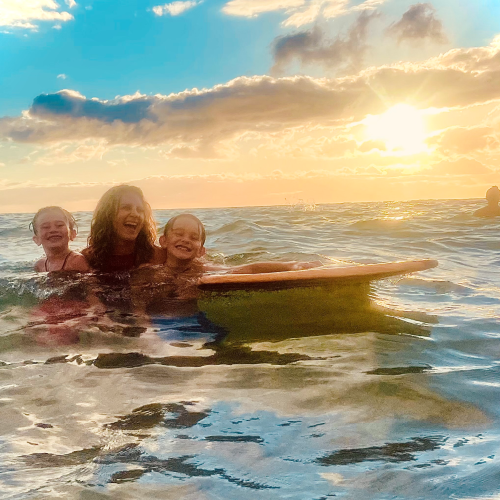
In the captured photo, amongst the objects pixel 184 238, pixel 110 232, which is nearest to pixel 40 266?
pixel 110 232

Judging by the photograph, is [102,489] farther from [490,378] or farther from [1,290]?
[1,290]

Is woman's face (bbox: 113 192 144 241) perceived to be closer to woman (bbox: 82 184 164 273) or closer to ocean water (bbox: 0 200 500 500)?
woman (bbox: 82 184 164 273)

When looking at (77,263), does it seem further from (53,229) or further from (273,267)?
(273,267)

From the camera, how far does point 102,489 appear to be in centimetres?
202

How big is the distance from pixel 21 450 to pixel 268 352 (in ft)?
6.03

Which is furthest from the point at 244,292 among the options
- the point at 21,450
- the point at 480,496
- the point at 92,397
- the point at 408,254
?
the point at 408,254

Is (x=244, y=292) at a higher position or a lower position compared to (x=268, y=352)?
higher

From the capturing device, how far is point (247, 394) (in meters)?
2.97

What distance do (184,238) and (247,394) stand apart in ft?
9.33

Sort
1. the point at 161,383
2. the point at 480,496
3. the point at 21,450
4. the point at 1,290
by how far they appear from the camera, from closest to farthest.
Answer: the point at 480,496, the point at 21,450, the point at 161,383, the point at 1,290

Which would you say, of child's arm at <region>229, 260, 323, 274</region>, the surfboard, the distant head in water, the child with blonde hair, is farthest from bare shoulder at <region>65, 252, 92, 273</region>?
the distant head in water

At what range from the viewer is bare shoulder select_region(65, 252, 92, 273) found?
5867 mm

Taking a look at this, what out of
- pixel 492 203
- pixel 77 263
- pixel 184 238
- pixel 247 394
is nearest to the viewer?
pixel 247 394

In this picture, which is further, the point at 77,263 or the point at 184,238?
the point at 77,263
